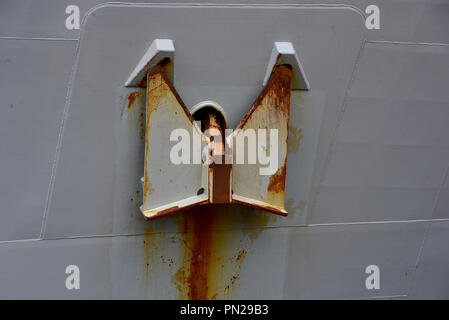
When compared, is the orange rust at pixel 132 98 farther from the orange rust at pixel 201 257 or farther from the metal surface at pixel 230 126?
the orange rust at pixel 201 257

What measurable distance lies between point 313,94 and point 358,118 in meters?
0.28

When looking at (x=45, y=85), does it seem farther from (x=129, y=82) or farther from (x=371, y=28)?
(x=371, y=28)

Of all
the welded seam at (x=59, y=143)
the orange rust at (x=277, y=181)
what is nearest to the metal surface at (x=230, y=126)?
the welded seam at (x=59, y=143)

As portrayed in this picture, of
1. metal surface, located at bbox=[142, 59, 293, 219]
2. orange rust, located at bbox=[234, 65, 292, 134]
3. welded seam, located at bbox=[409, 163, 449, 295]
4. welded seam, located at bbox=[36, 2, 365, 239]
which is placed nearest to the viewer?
welded seam, located at bbox=[36, 2, 365, 239]

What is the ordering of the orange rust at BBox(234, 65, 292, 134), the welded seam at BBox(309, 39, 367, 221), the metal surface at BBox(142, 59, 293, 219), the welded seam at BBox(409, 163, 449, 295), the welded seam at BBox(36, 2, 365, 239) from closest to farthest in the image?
the welded seam at BBox(36, 2, 365, 239), the metal surface at BBox(142, 59, 293, 219), the orange rust at BBox(234, 65, 292, 134), the welded seam at BBox(309, 39, 367, 221), the welded seam at BBox(409, 163, 449, 295)

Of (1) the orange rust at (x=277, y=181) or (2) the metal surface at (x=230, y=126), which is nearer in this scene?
(2) the metal surface at (x=230, y=126)

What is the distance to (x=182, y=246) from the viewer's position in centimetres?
257

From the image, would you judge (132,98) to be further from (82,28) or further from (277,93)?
(277,93)

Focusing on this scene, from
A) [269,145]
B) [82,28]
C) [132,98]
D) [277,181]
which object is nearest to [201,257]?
[277,181]

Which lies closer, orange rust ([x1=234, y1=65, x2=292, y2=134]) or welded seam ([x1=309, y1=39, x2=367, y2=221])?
orange rust ([x1=234, y1=65, x2=292, y2=134])

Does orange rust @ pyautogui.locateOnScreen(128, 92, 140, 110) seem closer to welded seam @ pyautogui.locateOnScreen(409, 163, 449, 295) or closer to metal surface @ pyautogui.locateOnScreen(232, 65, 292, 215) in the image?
metal surface @ pyautogui.locateOnScreen(232, 65, 292, 215)

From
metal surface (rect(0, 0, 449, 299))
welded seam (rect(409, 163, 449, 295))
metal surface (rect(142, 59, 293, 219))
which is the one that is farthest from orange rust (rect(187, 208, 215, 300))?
welded seam (rect(409, 163, 449, 295))

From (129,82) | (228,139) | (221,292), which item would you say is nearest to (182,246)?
(221,292)

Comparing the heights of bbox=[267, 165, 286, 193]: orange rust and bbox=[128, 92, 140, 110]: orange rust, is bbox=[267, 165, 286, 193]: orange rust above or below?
below
